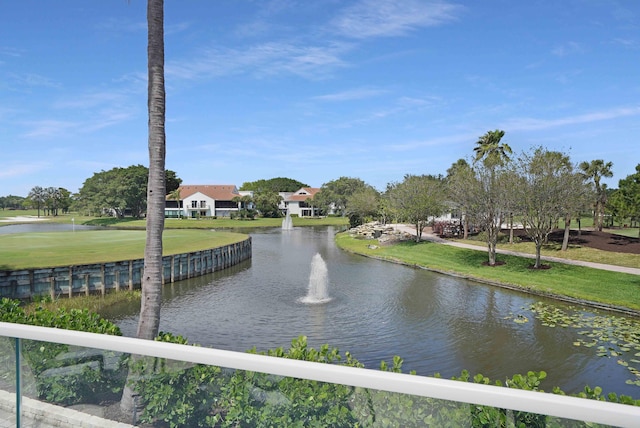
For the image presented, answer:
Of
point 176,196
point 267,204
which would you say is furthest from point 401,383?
point 176,196

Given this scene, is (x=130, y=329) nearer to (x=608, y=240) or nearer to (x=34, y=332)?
(x=34, y=332)

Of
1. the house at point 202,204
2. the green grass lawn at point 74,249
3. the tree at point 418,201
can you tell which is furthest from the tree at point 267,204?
the green grass lawn at point 74,249

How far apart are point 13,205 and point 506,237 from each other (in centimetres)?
20150

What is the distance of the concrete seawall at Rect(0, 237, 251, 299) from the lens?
22297 millimetres

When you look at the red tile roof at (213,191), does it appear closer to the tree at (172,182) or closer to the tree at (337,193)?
the tree at (172,182)

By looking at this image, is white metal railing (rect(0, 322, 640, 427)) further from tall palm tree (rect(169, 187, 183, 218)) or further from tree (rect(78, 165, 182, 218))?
tall palm tree (rect(169, 187, 183, 218))

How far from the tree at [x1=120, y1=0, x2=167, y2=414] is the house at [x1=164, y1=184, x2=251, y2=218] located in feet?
338

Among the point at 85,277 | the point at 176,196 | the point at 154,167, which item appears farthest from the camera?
the point at 176,196

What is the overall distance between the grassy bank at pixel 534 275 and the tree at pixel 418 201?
5909 mm

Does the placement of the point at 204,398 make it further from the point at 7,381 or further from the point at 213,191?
the point at 213,191

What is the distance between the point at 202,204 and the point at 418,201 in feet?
244

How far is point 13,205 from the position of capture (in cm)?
18950

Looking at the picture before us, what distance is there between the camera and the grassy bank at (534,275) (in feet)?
77.8

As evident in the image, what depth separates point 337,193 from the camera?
4641 inches
